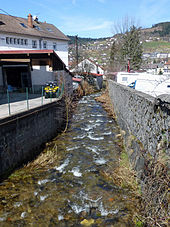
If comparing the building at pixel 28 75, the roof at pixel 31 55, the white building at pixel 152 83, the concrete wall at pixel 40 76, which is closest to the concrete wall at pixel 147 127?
the white building at pixel 152 83

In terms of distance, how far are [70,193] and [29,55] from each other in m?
12.9

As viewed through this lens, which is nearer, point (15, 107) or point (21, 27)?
point (15, 107)

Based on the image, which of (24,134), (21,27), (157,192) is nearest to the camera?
(157,192)

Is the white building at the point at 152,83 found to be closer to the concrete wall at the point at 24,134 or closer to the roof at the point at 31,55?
the concrete wall at the point at 24,134

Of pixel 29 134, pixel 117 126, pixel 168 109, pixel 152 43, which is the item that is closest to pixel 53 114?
pixel 29 134

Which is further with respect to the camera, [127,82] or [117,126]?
[127,82]

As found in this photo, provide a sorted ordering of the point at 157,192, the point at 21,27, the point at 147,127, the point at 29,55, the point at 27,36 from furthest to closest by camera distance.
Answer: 1. the point at 21,27
2. the point at 27,36
3. the point at 29,55
4. the point at 147,127
5. the point at 157,192

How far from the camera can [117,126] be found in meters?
14.1

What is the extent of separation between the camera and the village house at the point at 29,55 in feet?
51.2

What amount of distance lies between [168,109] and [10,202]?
6.19m

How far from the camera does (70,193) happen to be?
22.2 ft

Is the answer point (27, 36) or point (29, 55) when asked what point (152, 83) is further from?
point (27, 36)

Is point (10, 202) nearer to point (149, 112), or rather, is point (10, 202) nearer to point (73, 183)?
point (73, 183)

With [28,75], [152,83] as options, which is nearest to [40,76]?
[28,75]
